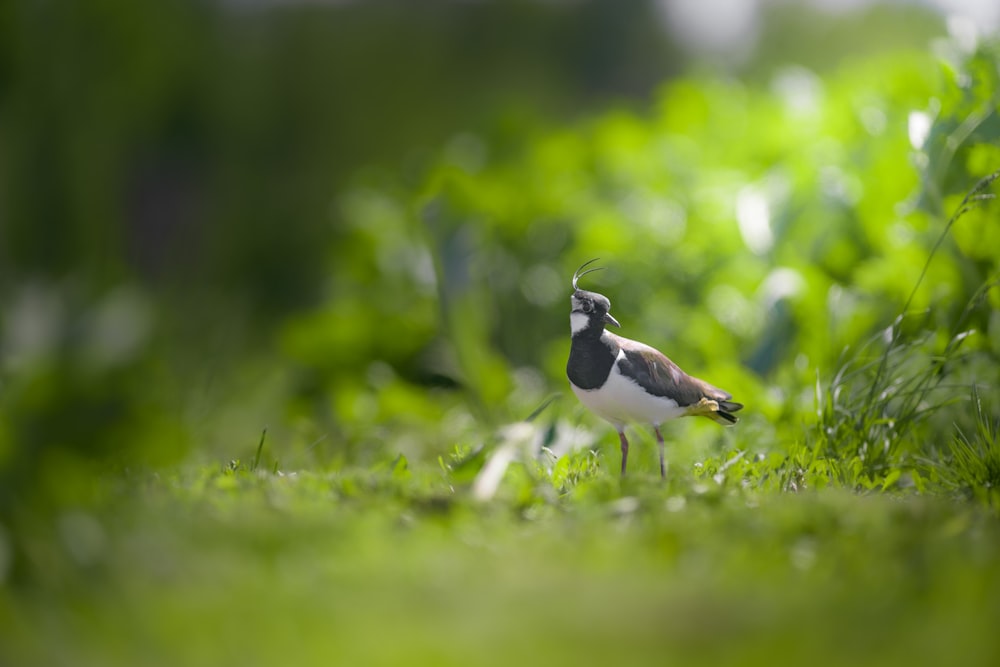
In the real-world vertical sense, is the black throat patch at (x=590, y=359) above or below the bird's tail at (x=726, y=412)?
above

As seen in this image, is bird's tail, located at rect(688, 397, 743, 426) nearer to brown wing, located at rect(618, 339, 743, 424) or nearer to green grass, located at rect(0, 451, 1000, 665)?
brown wing, located at rect(618, 339, 743, 424)

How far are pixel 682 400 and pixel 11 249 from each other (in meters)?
2.80

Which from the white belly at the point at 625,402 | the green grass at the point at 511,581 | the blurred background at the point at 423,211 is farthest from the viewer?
the blurred background at the point at 423,211

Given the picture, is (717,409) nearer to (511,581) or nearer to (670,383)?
(670,383)

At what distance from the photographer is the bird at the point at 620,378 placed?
3.20 feet

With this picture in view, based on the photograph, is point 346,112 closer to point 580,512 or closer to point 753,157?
point 753,157

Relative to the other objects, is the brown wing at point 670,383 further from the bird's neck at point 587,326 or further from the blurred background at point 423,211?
the blurred background at point 423,211

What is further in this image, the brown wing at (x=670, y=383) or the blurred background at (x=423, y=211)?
the blurred background at (x=423, y=211)

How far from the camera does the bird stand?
975 millimetres

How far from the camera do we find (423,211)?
1560 mm

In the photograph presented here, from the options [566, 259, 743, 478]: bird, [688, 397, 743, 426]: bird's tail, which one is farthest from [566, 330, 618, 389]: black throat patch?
[688, 397, 743, 426]: bird's tail

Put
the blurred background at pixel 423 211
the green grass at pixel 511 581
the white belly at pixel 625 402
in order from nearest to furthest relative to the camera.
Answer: the green grass at pixel 511 581, the white belly at pixel 625 402, the blurred background at pixel 423 211

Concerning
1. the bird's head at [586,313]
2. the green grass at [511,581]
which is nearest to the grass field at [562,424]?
the green grass at [511,581]

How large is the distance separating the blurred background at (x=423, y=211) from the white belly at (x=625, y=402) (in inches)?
10.1
